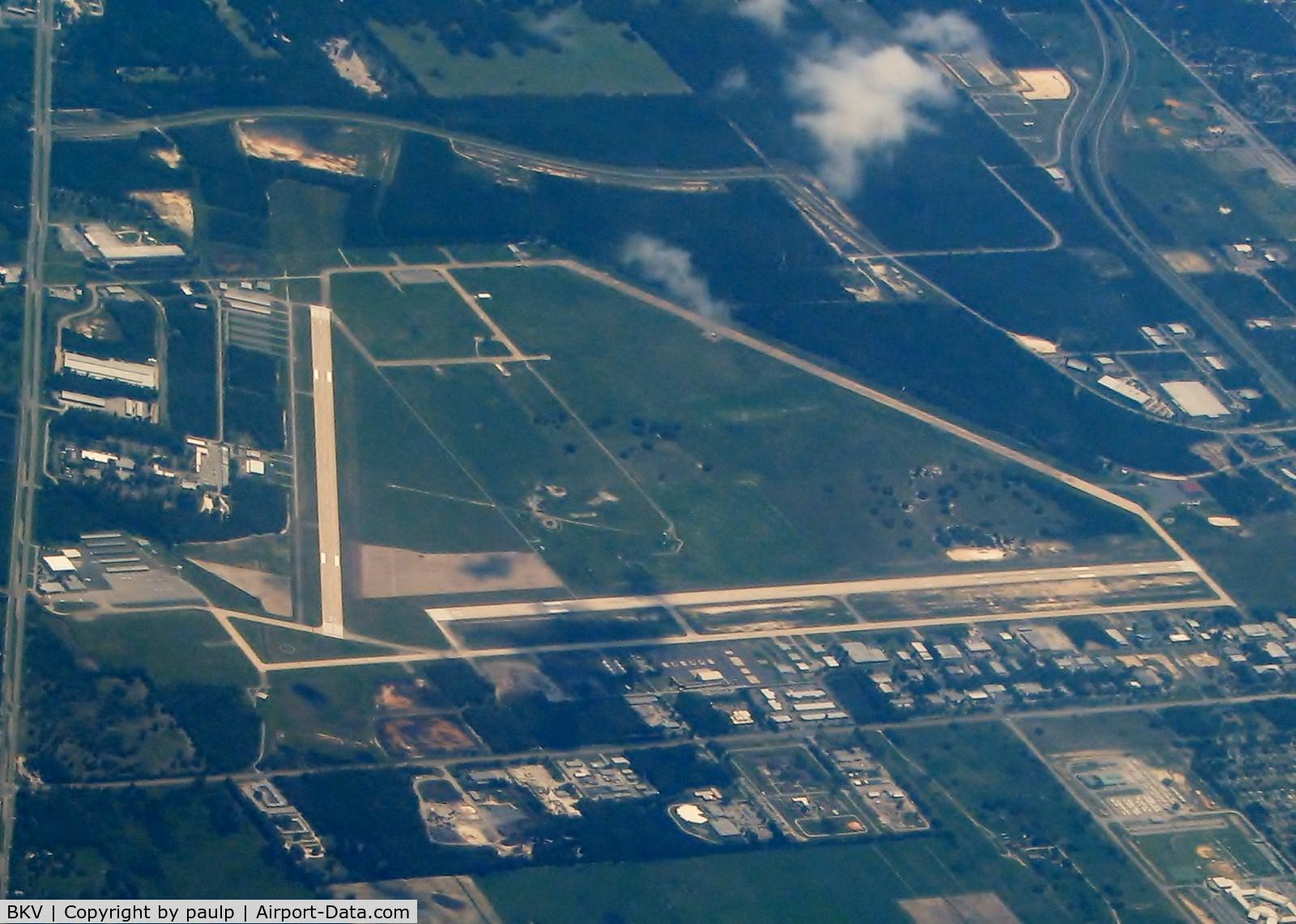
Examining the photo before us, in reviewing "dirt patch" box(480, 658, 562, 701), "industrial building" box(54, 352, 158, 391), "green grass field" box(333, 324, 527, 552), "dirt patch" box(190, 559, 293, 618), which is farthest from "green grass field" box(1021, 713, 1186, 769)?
"industrial building" box(54, 352, 158, 391)

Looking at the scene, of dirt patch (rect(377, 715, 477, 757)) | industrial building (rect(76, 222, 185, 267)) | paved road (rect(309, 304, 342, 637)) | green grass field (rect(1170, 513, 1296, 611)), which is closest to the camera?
dirt patch (rect(377, 715, 477, 757))

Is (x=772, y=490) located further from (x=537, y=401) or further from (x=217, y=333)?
(x=217, y=333)

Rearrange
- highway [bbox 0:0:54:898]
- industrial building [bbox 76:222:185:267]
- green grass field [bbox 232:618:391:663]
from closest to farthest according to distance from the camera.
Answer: highway [bbox 0:0:54:898]
green grass field [bbox 232:618:391:663]
industrial building [bbox 76:222:185:267]

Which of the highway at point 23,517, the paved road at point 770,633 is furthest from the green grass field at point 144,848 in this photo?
the paved road at point 770,633

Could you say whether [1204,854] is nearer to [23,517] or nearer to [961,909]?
[961,909]

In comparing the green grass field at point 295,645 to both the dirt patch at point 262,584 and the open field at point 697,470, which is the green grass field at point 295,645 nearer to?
the dirt patch at point 262,584

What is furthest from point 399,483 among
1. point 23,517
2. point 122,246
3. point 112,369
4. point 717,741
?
point 122,246

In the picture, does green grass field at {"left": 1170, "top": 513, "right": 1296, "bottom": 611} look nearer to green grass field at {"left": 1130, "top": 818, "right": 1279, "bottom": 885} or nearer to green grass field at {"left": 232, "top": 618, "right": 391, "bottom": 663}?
green grass field at {"left": 1130, "top": 818, "right": 1279, "bottom": 885}
